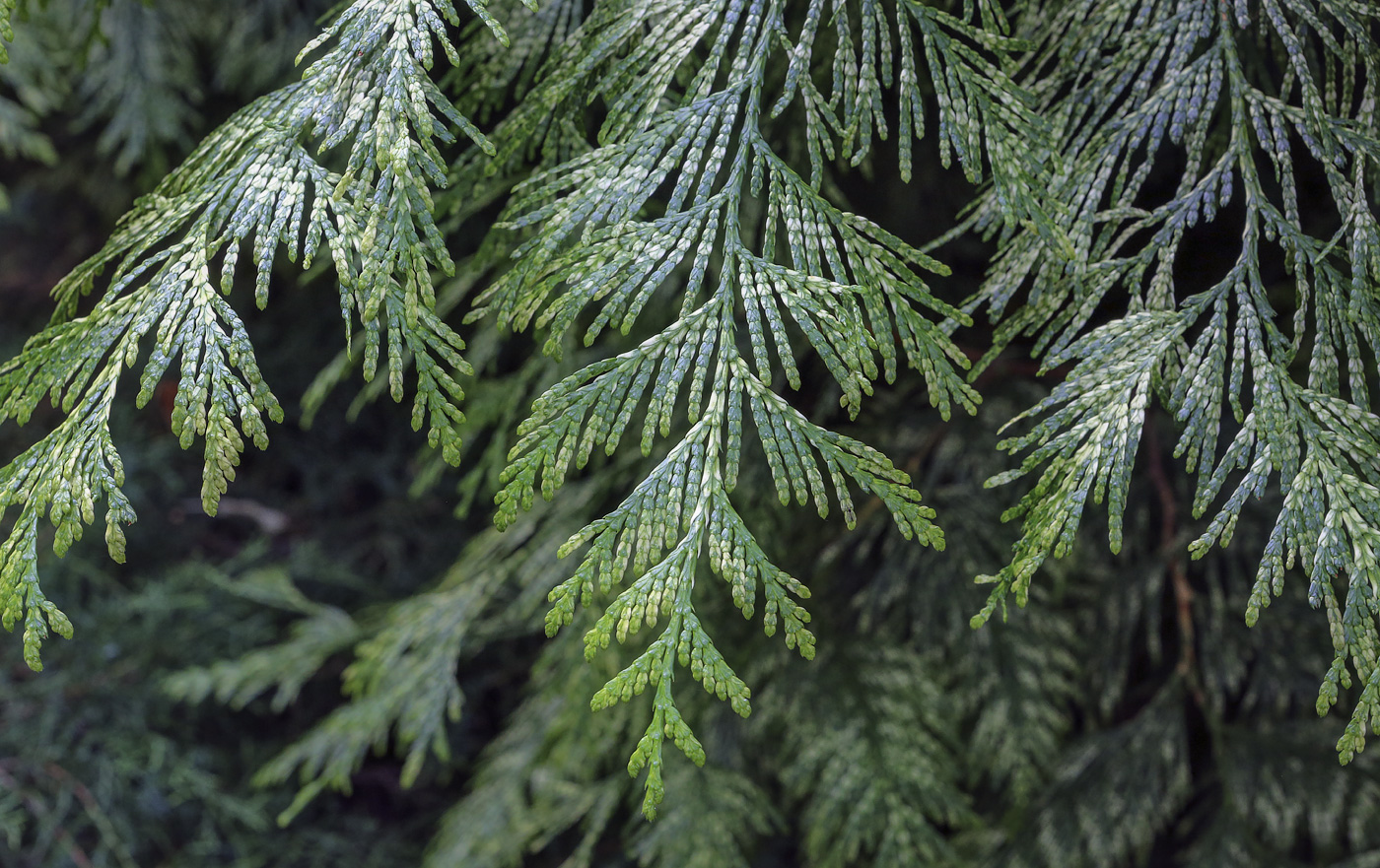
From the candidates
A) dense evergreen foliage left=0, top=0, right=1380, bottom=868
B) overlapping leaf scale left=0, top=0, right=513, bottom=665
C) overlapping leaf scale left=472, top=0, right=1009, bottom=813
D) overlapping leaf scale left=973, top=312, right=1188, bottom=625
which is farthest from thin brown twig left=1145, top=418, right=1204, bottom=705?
overlapping leaf scale left=0, top=0, right=513, bottom=665

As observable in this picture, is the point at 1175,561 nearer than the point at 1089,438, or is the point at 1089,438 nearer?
the point at 1089,438

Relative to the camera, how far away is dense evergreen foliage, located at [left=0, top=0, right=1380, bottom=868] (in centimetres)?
87

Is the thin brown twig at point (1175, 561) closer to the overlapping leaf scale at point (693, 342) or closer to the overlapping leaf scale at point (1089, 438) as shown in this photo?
the overlapping leaf scale at point (1089, 438)

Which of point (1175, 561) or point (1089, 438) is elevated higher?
point (1089, 438)

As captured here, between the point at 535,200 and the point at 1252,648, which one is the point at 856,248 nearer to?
the point at 535,200

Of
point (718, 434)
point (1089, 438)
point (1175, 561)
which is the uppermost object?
point (718, 434)

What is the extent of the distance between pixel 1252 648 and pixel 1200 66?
128 cm

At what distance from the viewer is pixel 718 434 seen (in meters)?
0.88

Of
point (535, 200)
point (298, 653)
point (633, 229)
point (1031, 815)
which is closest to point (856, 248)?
point (633, 229)

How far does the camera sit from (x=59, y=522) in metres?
0.84

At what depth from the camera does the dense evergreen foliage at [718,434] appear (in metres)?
0.87

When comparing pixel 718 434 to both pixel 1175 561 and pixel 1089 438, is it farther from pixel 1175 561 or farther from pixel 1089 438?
pixel 1175 561

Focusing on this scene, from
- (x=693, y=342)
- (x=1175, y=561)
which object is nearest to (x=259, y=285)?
(x=693, y=342)

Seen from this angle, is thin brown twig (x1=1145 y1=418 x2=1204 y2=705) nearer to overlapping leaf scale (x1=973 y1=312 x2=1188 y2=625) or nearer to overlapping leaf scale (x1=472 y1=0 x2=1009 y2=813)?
overlapping leaf scale (x1=973 y1=312 x2=1188 y2=625)
